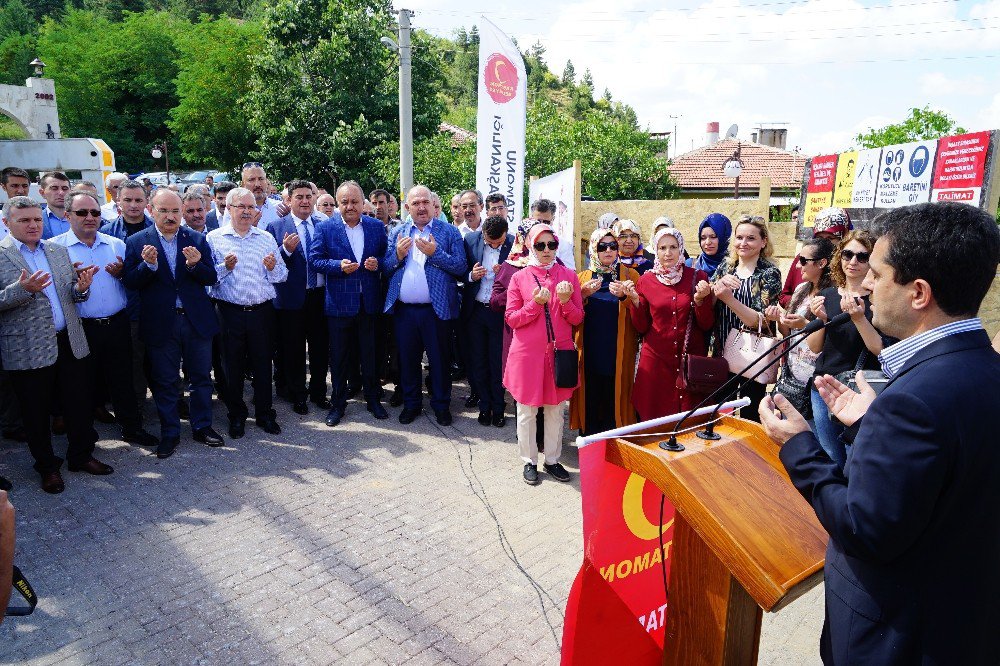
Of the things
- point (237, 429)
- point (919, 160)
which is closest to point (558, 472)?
point (237, 429)

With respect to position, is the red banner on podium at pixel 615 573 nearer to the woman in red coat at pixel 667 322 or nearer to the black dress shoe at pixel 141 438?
the woman in red coat at pixel 667 322

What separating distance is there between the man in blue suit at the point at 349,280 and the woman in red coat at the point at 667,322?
2.60 m

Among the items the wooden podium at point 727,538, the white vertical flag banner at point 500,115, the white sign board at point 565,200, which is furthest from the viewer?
the white sign board at point 565,200

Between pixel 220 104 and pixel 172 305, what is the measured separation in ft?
114

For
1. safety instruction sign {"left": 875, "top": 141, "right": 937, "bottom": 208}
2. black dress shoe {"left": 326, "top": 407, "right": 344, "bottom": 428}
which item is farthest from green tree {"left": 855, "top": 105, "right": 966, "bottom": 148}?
black dress shoe {"left": 326, "top": 407, "right": 344, "bottom": 428}

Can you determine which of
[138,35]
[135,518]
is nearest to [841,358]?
[135,518]

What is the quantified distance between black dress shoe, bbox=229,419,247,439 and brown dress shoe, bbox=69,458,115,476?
980 mm

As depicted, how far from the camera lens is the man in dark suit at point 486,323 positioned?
233 inches

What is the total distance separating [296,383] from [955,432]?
5727 mm

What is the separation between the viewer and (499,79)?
8.69m

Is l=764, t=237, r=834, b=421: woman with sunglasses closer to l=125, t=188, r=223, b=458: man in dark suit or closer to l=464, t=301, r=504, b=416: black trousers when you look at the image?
l=464, t=301, r=504, b=416: black trousers

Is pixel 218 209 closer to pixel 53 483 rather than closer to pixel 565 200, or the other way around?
pixel 53 483

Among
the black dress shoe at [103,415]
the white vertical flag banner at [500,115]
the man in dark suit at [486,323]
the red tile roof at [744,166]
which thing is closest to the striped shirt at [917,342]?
the man in dark suit at [486,323]

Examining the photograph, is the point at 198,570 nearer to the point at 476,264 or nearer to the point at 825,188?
the point at 476,264
